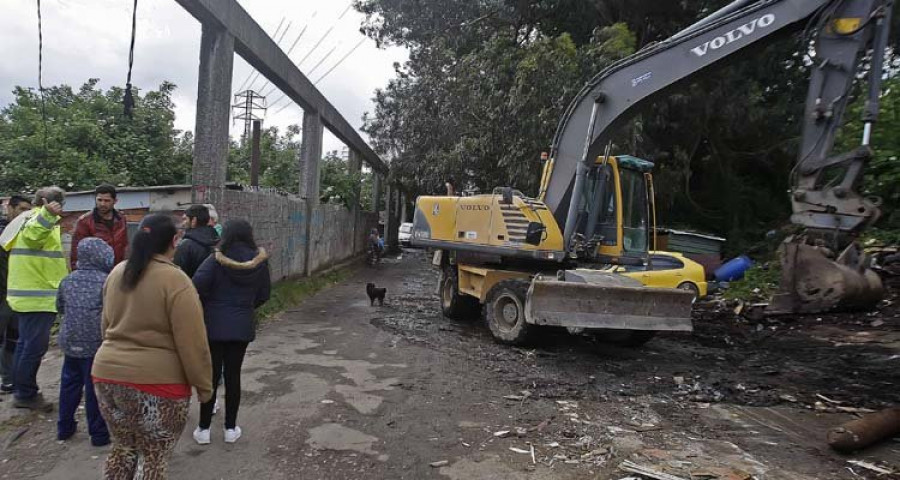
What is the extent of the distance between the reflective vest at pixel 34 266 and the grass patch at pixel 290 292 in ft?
14.4

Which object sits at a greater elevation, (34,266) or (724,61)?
(724,61)

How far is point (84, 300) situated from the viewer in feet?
12.8

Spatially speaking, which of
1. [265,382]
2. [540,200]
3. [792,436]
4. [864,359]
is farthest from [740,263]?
[265,382]

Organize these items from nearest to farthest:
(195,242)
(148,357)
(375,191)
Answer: (148,357) < (195,242) < (375,191)

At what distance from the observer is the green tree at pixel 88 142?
444 inches

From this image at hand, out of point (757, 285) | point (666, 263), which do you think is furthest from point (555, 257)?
point (757, 285)

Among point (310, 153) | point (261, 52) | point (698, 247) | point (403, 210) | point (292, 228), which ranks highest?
point (261, 52)

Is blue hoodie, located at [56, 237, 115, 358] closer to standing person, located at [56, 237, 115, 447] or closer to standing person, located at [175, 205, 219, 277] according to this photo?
standing person, located at [56, 237, 115, 447]

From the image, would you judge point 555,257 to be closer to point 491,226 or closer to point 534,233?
point 534,233

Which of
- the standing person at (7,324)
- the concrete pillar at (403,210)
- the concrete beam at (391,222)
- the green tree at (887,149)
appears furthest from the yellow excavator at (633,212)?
the concrete pillar at (403,210)

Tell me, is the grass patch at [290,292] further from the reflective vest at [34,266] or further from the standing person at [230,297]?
the standing person at [230,297]

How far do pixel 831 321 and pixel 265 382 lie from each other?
8.89m

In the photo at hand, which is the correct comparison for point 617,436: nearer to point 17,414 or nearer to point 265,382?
point 265,382

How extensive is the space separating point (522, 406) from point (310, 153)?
33.5 ft
